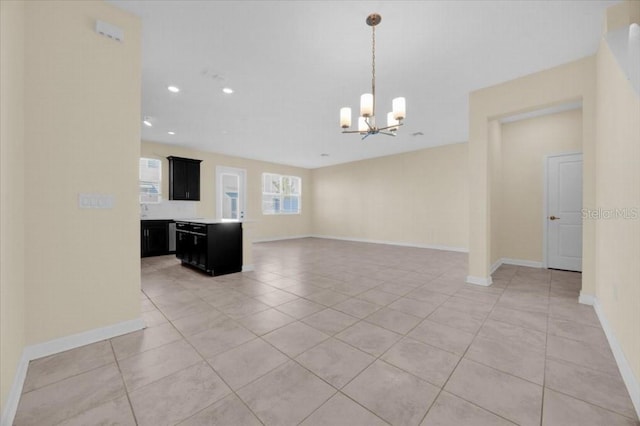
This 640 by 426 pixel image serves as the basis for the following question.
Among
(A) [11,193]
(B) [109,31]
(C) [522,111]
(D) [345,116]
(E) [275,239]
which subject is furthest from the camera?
(E) [275,239]

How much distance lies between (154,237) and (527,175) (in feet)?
26.3

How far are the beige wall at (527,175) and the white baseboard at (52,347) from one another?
17.5 ft

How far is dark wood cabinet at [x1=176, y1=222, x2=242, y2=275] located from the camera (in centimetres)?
405

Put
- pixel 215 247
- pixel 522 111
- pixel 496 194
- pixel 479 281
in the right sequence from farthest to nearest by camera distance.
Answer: pixel 496 194
pixel 215 247
pixel 479 281
pixel 522 111

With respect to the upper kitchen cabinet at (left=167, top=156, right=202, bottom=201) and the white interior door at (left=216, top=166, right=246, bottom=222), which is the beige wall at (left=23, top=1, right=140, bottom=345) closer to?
the upper kitchen cabinet at (left=167, top=156, right=202, bottom=201)

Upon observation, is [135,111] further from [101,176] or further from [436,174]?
[436,174]

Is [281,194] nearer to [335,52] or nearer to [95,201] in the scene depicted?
[335,52]

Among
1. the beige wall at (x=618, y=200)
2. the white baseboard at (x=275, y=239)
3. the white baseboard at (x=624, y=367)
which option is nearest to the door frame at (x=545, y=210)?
the beige wall at (x=618, y=200)

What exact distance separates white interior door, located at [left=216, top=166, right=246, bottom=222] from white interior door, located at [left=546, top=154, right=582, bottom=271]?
25.0 feet

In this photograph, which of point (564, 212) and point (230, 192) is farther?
Answer: point (230, 192)

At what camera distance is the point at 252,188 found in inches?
331

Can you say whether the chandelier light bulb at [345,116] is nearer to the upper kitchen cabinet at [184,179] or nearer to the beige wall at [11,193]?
the beige wall at [11,193]

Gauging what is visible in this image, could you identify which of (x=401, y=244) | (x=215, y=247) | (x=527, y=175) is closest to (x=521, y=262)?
(x=527, y=175)

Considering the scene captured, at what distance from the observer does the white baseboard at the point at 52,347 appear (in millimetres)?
1318
